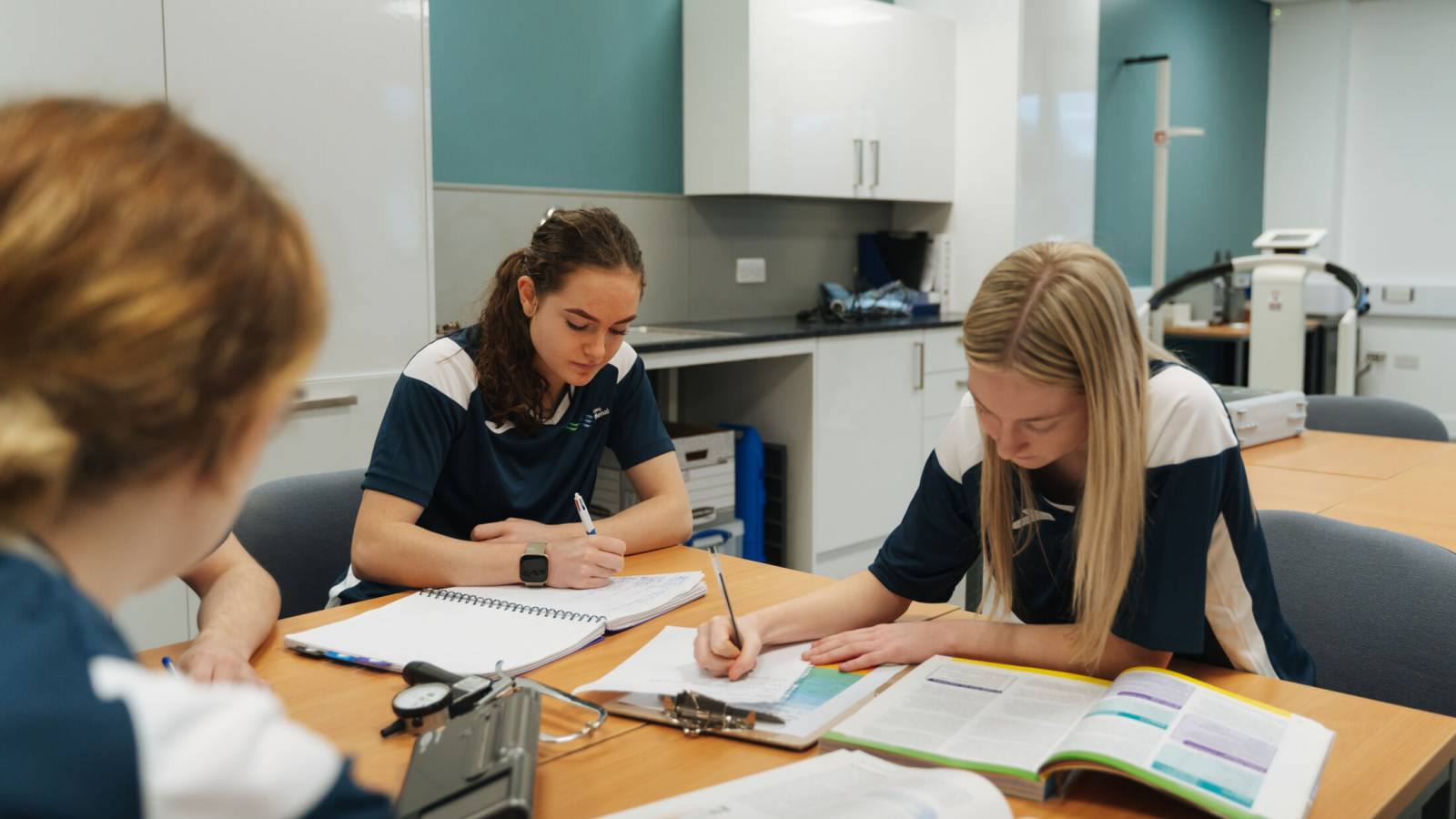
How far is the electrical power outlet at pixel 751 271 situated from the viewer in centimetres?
436

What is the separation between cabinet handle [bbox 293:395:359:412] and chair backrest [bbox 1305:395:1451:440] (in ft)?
8.55

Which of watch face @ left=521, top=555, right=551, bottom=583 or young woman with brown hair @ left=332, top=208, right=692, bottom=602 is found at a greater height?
young woman with brown hair @ left=332, top=208, right=692, bottom=602

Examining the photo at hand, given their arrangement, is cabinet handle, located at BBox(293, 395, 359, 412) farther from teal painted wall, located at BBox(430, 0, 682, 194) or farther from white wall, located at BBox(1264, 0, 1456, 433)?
white wall, located at BBox(1264, 0, 1456, 433)

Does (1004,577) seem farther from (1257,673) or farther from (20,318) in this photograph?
(20,318)

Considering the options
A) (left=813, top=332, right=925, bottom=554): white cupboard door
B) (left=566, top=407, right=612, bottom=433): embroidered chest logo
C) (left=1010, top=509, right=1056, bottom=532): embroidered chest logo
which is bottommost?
(left=813, top=332, right=925, bottom=554): white cupboard door

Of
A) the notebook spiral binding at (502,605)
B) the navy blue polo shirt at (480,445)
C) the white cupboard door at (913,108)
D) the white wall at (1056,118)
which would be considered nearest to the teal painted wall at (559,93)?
the white cupboard door at (913,108)

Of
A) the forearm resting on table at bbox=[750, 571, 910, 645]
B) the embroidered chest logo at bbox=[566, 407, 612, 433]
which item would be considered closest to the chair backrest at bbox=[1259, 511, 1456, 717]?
the forearm resting on table at bbox=[750, 571, 910, 645]

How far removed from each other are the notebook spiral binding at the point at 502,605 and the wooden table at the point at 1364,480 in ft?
4.78

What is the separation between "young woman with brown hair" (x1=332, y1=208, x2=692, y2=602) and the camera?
162 centimetres

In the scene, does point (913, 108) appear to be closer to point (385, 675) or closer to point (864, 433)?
point (864, 433)

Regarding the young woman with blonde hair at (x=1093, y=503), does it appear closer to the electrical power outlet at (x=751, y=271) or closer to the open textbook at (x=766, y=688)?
the open textbook at (x=766, y=688)

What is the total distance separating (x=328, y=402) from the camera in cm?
261

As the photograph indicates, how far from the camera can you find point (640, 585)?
5.35 ft

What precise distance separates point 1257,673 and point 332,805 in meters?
1.12
